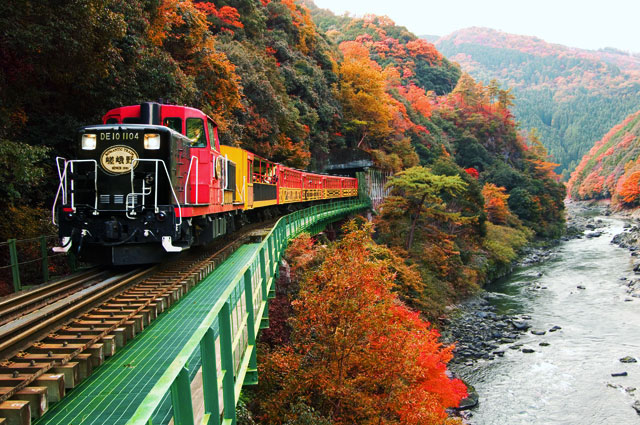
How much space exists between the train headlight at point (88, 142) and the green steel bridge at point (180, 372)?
3943 mm

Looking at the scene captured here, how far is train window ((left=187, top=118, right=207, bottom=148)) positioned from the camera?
10.7m

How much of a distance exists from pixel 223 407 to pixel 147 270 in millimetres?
6181

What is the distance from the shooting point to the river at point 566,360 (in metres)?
15.3

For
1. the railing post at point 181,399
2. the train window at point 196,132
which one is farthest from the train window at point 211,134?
the railing post at point 181,399

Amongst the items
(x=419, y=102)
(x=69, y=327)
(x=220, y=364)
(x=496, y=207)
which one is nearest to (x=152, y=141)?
(x=69, y=327)

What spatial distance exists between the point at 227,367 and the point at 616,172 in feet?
319

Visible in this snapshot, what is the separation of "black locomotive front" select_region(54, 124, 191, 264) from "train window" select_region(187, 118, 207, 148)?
1305 millimetres

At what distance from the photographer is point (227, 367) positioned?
13.3ft

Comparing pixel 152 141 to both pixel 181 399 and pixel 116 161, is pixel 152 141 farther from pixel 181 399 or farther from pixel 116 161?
pixel 181 399

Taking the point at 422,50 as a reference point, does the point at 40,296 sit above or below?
below

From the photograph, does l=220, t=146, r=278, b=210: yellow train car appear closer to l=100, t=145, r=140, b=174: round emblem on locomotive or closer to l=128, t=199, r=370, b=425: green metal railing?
l=100, t=145, r=140, b=174: round emblem on locomotive

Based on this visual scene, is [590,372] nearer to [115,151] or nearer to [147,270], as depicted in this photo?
[147,270]

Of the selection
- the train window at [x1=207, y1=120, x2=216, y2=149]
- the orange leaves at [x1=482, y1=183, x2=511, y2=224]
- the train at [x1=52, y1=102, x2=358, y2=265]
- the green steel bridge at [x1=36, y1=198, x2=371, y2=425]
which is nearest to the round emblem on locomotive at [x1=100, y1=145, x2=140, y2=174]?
the train at [x1=52, y1=102, x2=358, y2=265]

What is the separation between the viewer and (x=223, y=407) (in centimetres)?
405
